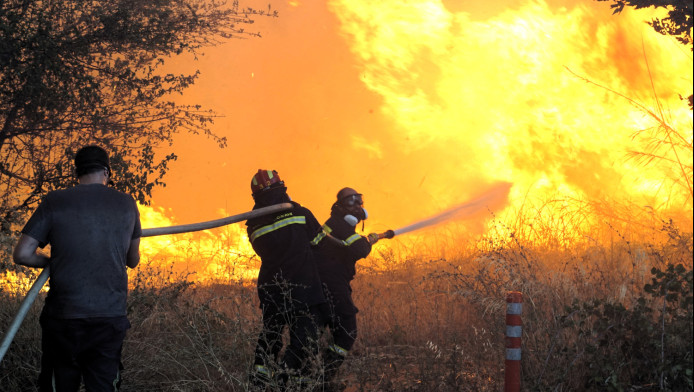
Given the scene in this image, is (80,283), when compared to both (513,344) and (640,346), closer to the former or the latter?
(513,344)

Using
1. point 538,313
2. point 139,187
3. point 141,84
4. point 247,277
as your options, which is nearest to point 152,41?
A: point 141,84

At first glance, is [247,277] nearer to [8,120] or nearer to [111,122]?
[111,122]

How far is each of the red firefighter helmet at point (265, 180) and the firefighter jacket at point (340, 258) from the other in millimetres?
793

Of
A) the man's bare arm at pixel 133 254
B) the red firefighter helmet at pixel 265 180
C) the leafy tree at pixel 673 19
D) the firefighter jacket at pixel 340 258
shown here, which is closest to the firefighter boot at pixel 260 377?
the firefighter jacket at pixel 340 258

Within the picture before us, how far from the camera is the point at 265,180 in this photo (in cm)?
664

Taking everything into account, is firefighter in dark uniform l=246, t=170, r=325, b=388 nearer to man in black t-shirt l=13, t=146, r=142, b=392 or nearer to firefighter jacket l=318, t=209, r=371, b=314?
firefighter jacket l=318, t=209, r=371, b=314

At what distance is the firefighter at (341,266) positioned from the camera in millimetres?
6836

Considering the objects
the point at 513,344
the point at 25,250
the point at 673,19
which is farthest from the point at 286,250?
Answer: the point at 673,19

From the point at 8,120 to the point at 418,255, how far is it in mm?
6375

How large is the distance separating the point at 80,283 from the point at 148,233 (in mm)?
1211

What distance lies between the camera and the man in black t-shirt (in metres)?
4.38

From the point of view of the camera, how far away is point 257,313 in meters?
8.99

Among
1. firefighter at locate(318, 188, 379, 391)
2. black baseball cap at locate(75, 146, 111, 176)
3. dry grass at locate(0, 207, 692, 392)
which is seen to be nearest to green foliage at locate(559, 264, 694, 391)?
dry grass at locate(0, 207, 692, 392)

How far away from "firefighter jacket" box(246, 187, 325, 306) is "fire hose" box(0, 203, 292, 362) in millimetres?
169
